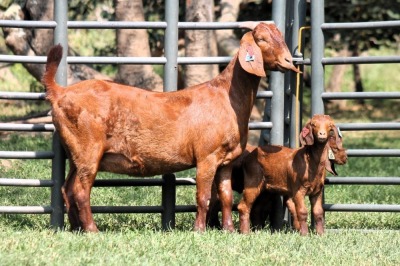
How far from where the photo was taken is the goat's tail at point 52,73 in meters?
7.71

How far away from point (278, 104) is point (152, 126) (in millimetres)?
1253

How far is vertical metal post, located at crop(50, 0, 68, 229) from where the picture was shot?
819 centimetres

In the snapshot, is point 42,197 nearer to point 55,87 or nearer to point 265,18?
point 55,87

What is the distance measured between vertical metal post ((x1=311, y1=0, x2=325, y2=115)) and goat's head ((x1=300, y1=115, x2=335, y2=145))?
656 mm

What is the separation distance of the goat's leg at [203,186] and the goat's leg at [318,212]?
863mm

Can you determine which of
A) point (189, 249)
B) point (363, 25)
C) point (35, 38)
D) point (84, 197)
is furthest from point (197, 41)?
point (189, 249)

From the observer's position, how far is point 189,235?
7445mm

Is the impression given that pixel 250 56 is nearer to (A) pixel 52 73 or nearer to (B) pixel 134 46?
(A) pixel 52 73

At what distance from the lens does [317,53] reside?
8555 mm

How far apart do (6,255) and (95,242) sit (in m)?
0.79

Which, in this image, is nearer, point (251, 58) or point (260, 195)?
point (251, 58)

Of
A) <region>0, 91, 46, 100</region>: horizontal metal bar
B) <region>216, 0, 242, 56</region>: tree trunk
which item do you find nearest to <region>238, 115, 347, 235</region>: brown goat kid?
<region>0, 91, 46, 100</region>: horizontal metal bar

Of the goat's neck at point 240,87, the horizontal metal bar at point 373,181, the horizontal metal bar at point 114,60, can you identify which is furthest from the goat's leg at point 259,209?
the horizontal metal bar at point 114,60

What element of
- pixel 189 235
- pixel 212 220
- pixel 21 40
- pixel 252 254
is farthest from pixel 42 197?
pixel 21 40
